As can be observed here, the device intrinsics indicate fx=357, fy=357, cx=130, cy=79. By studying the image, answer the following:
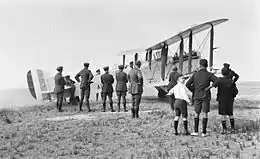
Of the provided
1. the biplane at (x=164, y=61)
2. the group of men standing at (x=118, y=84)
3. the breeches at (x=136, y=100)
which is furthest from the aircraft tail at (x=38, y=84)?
the breeches at (x=136, y=100)

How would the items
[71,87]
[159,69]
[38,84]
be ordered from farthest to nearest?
[159,69] → [38,84] → [71,87]

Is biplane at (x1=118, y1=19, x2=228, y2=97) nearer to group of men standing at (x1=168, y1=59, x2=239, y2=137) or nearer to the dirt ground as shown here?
the dirt ground

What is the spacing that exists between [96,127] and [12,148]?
2639 mm

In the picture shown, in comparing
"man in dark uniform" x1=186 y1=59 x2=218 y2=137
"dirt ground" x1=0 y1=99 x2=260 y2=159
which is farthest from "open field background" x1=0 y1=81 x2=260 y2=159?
"man in dark uniform" x1=186 y1=59 x2=218 y2=137

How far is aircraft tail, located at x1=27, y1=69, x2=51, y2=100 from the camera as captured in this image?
59.8ft

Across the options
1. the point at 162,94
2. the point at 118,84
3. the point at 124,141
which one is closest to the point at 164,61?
the point at 162,94

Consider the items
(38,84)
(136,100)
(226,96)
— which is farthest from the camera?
(38,84)

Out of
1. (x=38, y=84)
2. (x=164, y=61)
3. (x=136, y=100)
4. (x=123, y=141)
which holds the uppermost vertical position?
(x=164, y=61)

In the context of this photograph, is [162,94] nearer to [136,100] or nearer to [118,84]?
[118,84]

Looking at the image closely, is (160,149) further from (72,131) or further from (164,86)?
(164,86)

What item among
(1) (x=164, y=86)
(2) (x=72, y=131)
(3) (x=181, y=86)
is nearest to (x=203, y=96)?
(3) (x=181, y=86)

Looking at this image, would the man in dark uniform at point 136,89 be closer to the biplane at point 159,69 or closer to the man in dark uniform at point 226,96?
the man in dark uniform at point 226,96

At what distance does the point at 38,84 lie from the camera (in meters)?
18.4

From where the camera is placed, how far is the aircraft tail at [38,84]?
1823 centimetres
